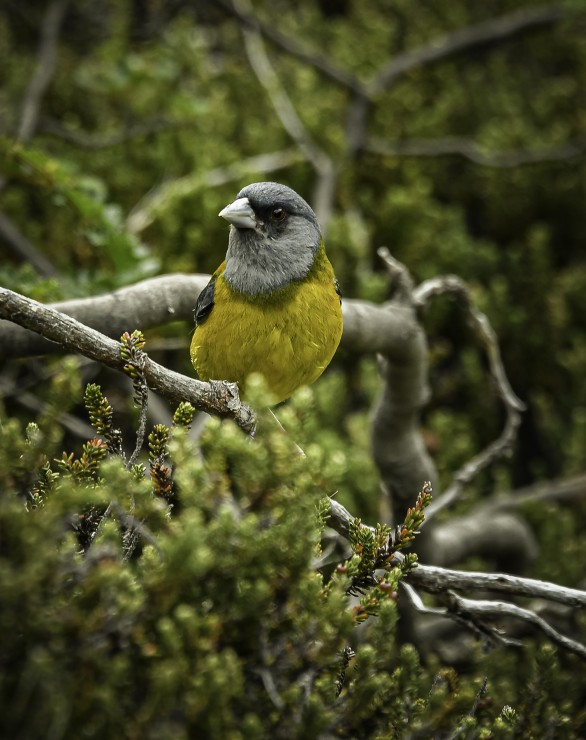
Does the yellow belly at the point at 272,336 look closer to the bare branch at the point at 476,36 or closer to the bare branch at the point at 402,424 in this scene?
the bare branch at the point at 402,424

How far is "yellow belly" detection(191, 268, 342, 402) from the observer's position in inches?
104

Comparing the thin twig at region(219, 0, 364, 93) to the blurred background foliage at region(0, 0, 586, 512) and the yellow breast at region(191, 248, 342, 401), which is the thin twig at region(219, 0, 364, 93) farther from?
the yellow breast at region(191, 248, 342, 401)

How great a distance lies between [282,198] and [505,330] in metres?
3.10

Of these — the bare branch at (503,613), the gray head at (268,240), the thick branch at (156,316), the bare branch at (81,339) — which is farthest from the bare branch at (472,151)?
the bare branch at (81,339)

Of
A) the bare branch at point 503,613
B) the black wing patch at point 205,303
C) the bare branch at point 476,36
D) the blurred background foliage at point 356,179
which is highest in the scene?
the bare branch at point 476,36

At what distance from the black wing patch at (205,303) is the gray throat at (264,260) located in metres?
0.08

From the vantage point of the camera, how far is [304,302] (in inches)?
106

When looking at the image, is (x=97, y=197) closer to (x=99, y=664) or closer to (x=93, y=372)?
(x=93, y=372)

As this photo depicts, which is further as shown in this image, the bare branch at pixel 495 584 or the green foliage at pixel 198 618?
the bare branch at pixel 495 584

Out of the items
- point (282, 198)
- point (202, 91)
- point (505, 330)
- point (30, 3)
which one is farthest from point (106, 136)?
point (282, 198)

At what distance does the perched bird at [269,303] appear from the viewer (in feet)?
8.64

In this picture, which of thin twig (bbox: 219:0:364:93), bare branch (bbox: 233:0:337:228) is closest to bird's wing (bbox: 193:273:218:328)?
bare branch (bbox: 233:0:337:228)

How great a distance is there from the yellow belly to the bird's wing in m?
0.03

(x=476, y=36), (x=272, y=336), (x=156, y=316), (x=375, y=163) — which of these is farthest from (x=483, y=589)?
(x=476, y=36)
